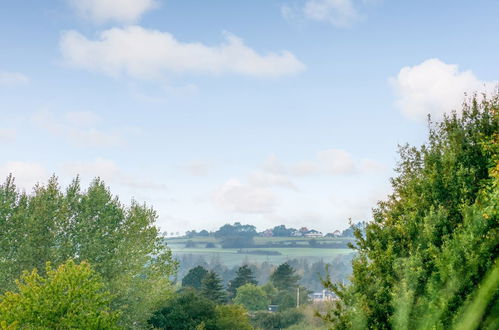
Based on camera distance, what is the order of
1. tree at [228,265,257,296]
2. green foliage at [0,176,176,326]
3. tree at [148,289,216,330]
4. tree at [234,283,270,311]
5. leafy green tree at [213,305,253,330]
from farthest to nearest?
tree at [228,265,257,296] → tree at [234,283,270,311] → leafy green tree at [213,305,253,330] → tree at [148,289,216,330] → green foliage at [0,176,176,326]

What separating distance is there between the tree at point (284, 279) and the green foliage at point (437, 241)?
10942cm

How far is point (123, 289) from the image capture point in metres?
47.9

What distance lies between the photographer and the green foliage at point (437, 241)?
17453 millimetres

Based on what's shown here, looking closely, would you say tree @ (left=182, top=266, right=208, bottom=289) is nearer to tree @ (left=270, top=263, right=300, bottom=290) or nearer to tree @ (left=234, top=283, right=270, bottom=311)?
tree @ (left=234, top=283, right=270, bottom=311)

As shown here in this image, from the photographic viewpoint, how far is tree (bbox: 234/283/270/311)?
363 feet

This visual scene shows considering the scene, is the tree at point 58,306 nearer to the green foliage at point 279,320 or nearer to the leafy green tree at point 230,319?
the leafy green tree at point 230,319

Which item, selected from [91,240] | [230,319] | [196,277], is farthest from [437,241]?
[196,277]

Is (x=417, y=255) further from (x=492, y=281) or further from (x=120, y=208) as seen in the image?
(x=120, y=208)

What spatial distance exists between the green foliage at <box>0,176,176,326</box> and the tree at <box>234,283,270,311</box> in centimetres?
5961

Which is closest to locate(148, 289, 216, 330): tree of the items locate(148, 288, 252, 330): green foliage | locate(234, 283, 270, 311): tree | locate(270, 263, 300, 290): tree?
locate(148, 288, 252, 330): green foliage

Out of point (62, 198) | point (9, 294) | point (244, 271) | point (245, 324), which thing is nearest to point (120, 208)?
point (62, 198)

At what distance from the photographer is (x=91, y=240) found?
157 ft

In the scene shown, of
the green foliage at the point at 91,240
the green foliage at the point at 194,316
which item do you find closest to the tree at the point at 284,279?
the green foliage at the point at 194,316

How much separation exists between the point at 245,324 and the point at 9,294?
38.6 metres
